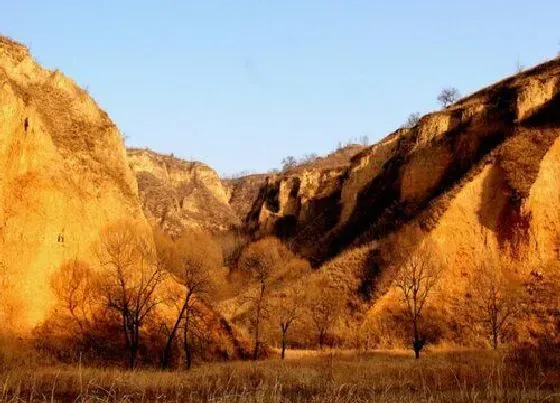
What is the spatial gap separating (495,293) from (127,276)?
68.7 feet

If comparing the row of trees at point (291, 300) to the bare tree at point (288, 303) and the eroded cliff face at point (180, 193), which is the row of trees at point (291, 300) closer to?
the bare tree at point (288, 303)

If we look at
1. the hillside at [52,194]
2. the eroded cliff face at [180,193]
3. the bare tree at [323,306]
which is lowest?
the bare tree at [323,306]

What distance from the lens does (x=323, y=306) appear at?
45.2 meters

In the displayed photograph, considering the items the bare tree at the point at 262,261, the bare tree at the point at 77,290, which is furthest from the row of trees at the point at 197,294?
→ the bare tree at the point at 262,261

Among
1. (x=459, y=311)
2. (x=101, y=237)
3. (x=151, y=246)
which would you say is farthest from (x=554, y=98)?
(x=101, y=237)

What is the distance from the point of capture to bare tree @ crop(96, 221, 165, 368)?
26.7m

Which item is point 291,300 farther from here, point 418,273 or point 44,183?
point 44,183

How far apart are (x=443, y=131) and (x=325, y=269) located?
→ 16.9m

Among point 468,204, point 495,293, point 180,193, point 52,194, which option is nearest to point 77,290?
point 52,194

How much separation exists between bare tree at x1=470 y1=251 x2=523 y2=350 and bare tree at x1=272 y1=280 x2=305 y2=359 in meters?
12.1

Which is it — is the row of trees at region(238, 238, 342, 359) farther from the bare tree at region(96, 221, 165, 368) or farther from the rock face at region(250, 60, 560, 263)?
the bare tree at region(96, 221, 165, 368)

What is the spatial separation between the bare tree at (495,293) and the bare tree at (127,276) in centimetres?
1898

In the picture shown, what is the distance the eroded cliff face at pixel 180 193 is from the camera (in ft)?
346

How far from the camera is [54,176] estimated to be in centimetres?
2720
